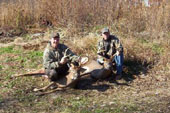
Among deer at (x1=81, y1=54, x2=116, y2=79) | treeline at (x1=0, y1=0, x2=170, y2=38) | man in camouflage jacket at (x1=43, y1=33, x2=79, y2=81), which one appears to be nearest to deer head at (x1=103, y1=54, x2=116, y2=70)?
deer at (x1=81, y1=54, x2=116, y2=79)

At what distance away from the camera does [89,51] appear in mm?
8625

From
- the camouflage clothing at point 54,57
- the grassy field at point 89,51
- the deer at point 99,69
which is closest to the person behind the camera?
the grassy field at point 89,51

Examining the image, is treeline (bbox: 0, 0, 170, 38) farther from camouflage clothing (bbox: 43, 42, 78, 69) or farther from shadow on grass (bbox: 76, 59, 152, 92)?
camouflage clothing (bbox: 43, 42, 78, 69)

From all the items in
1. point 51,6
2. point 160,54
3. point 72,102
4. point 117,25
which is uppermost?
point 51,6

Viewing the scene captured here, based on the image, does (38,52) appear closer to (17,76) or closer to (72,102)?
(17,76)

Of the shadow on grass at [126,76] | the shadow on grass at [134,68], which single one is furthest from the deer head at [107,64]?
the shadow on grass at [134,68]

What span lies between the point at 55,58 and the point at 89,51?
6.76ft

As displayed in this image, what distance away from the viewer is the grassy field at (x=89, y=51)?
585 cm

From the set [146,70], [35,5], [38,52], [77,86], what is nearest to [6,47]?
[38,52]

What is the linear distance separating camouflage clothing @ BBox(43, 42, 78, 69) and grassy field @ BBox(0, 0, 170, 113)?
1.96ft

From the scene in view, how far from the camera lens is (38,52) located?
29.7 ft

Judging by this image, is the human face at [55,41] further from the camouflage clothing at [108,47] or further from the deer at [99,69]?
the camouflage clothing at [108,47]

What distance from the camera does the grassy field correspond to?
19.2 ft

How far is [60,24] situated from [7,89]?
5056 mm
